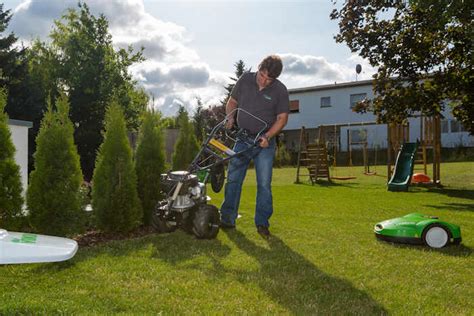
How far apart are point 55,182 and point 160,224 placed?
129cm

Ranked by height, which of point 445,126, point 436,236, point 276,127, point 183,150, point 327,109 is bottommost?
point 436,236

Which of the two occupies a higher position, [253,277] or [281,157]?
[281,157]

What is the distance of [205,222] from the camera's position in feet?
18.6

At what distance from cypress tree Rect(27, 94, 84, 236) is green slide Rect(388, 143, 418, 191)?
10.6m

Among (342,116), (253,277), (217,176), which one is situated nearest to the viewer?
(253,277)

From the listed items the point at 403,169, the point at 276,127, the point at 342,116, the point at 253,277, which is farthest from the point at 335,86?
the point at 253,277

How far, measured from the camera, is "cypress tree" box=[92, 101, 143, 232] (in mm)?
6016

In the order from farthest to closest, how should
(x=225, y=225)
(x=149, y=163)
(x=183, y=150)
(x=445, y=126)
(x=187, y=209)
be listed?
(x=445, y=126)
(x=183, y=150)
(x=149, y=163)
(x=225, y=225)
(x=187, y=209)

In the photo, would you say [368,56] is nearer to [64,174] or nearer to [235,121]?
[235,121]

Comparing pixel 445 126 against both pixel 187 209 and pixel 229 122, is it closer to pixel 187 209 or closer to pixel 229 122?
pixel 229 122

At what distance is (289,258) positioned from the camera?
4.95 meters

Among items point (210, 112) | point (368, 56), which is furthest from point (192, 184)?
point (210, 112)

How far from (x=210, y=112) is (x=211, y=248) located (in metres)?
40.3

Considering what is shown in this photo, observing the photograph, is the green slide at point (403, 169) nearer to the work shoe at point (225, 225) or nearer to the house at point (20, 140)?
the work shoe at point (225, 225)
